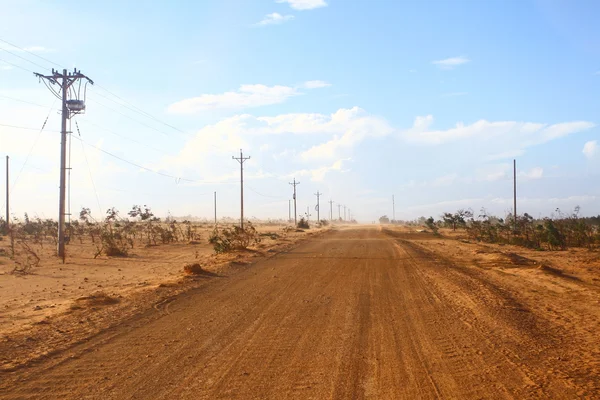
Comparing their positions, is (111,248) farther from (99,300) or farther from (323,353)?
(323,353)

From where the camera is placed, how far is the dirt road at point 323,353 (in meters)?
6.78

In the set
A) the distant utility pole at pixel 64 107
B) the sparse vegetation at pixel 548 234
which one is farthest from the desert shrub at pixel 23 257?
the sparse vegetation at pixel 548 234

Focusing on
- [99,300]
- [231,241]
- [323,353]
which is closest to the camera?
[323,353]

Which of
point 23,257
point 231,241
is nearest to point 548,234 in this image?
point 231,241

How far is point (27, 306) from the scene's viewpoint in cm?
1388

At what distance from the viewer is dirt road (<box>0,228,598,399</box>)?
6.78 m

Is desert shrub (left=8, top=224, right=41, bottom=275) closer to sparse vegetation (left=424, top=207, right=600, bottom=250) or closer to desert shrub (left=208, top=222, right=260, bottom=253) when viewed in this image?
desert shrub (left=208, top=222, right=260, bottom=253)

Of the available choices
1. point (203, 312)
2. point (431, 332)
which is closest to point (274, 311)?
point (203, 312)

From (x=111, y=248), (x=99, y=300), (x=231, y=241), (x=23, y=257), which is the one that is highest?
(x=231, y=241)

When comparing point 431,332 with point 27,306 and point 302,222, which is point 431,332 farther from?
point 302,222

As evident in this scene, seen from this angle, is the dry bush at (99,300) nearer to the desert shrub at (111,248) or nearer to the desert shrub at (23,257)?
the desert shrub at (23,257)

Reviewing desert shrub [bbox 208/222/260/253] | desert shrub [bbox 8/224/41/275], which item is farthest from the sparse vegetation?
desert shrub [bbox 8/224/41/275]

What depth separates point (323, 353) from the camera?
8.50 metres

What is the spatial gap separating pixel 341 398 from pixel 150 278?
15.0m
